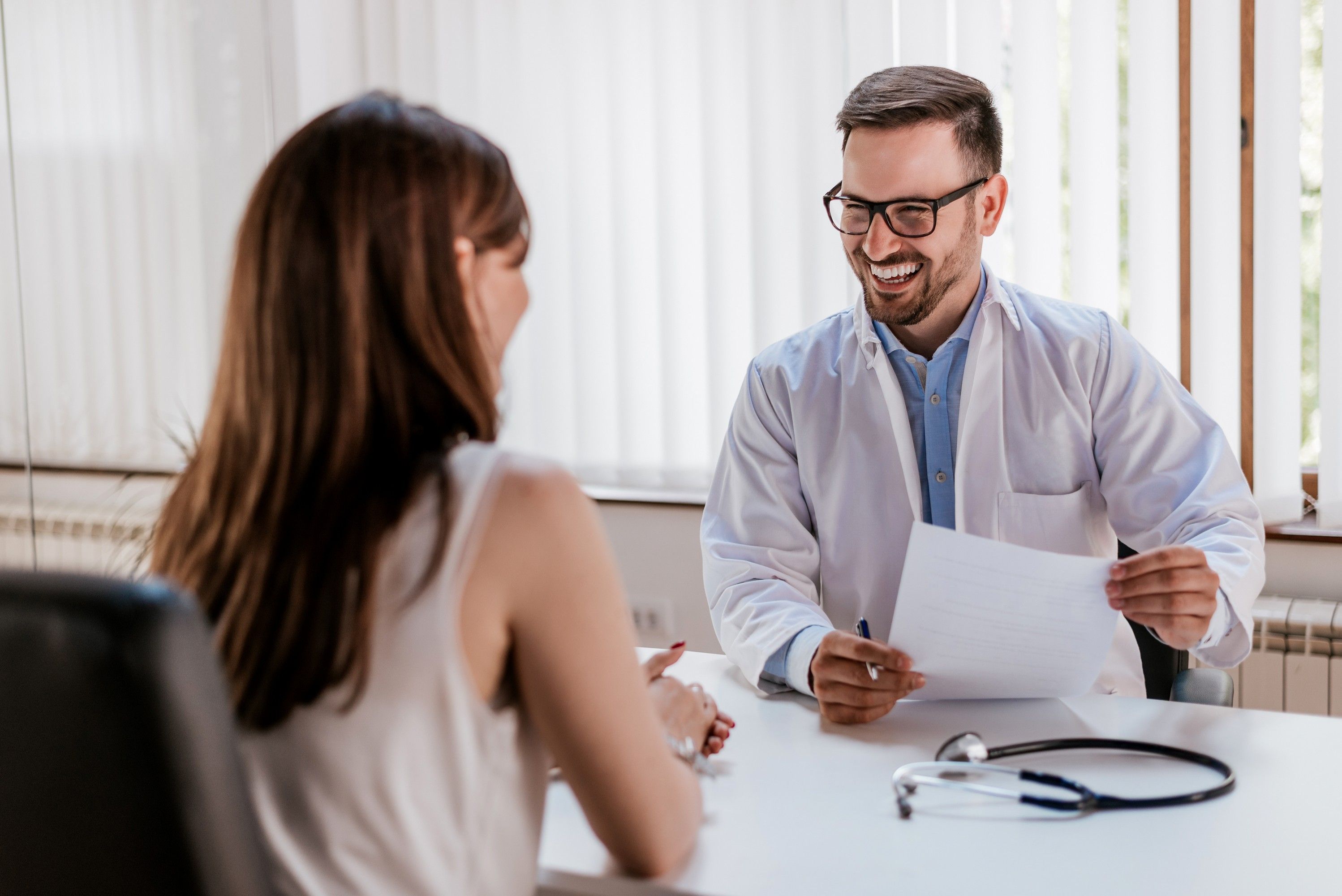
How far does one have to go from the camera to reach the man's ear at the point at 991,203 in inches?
70.7

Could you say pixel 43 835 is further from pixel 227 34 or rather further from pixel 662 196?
pixel 227 34

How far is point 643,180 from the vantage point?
2.98m

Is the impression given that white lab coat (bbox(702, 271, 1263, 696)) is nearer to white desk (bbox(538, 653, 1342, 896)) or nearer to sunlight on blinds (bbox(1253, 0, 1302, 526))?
white desk (bbox(538, 653, 1342, 896))

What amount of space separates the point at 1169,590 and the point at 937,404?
569mm

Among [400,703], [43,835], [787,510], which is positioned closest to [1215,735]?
[787,510]

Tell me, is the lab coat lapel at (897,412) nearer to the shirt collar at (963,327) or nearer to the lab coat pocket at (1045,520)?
the shirt collar at (963,327)

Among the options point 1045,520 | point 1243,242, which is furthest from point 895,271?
point 1243,242

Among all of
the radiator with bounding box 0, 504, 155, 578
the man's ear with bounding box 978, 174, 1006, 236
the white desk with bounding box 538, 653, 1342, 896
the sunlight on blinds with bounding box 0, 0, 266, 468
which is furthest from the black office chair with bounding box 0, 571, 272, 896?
the sunlight on blinds with bounding box 0, 0, 266, 468

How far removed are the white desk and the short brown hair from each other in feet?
3.00

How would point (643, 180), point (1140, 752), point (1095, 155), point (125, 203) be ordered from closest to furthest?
point (1140, 752) → point (1095, 155) → point (643, 180) → point (125, 203)

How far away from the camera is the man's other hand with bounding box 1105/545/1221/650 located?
3.96 ft

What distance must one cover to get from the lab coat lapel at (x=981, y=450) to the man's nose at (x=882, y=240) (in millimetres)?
205

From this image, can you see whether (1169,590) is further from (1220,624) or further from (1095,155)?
(1095,155)

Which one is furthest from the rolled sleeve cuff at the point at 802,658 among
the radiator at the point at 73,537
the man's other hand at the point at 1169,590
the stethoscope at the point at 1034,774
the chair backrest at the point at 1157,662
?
the radiator at the point at 73,537
